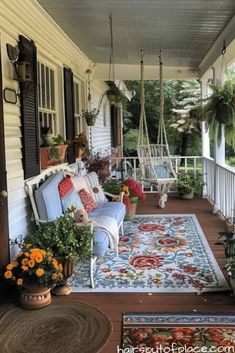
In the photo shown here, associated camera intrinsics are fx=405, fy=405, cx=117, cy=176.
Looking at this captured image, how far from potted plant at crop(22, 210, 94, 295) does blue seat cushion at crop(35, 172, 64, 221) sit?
0.27m

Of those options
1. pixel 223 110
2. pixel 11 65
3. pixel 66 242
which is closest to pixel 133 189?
pixel 223 110

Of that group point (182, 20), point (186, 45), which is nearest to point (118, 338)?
point (182, 20)

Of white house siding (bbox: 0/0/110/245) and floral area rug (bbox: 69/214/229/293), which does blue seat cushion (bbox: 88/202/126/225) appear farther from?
white house siding (bbox: 0/0/110/245)

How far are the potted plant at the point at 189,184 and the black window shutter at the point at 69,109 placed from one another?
2885 millimetres

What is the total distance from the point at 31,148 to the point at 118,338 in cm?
200

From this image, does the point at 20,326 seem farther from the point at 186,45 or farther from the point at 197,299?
the point at 186,45

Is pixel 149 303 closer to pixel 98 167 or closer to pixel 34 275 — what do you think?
pixel 34 275

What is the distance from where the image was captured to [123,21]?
15.7ft

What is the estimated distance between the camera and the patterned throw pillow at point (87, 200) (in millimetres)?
4600

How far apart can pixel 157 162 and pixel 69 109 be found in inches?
107

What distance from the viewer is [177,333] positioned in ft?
8.63

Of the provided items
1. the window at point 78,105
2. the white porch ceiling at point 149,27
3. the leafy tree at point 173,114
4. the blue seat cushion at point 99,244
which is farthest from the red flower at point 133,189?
the leafy tree at point 173,114

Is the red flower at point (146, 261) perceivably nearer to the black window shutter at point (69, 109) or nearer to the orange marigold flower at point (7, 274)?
the orange marigold flower at point (7, 274)

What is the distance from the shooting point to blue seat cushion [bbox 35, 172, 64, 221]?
371 cm
